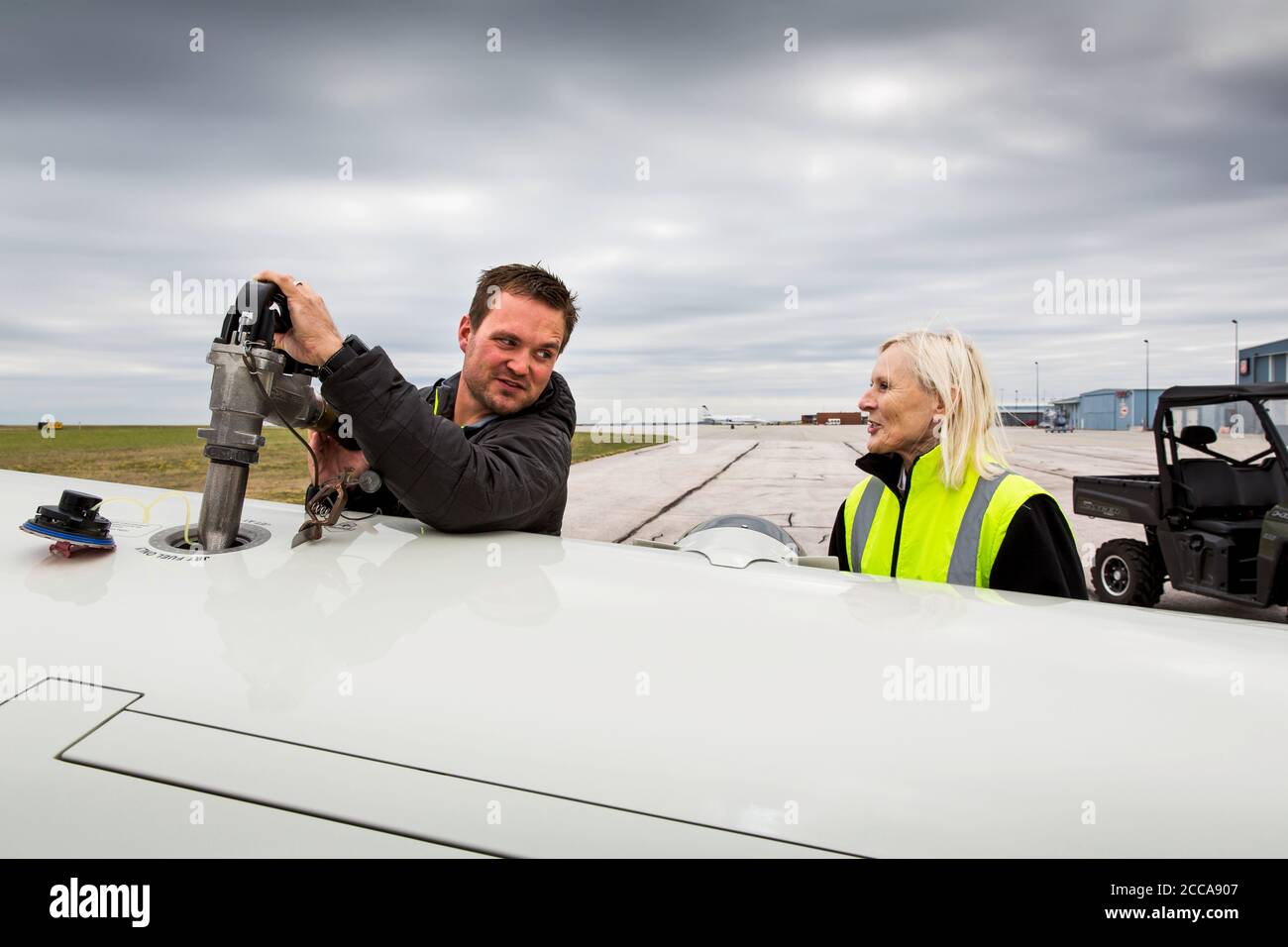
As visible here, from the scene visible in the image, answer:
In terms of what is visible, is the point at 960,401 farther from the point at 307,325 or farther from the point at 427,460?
the point at 307,325

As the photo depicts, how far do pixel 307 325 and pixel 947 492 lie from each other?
6.47ft

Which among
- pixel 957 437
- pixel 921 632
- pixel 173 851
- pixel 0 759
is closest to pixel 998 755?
pixel 921 632

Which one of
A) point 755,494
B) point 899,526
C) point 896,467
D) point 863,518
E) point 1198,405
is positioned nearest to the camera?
point 899,526

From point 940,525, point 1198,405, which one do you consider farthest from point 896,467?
point 1198,405

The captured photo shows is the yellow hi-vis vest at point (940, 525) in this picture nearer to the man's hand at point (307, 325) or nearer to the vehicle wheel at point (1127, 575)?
the man's hand at point (307, 325)

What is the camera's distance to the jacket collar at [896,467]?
2.58 m

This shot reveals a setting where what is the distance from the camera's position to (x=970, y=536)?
7.73ft

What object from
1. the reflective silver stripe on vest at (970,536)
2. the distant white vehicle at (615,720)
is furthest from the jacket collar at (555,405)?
the reflective silver stripe on vest at (970,536)

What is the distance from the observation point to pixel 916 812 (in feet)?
2.66

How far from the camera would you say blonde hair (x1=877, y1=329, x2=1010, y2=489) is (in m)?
2.48

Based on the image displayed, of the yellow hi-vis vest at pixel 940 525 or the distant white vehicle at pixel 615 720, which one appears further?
the yellow hi-vis vest at pixel 940 525

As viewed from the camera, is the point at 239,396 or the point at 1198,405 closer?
the point at 239,396

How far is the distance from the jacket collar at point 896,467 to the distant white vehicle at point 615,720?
1.34 m
